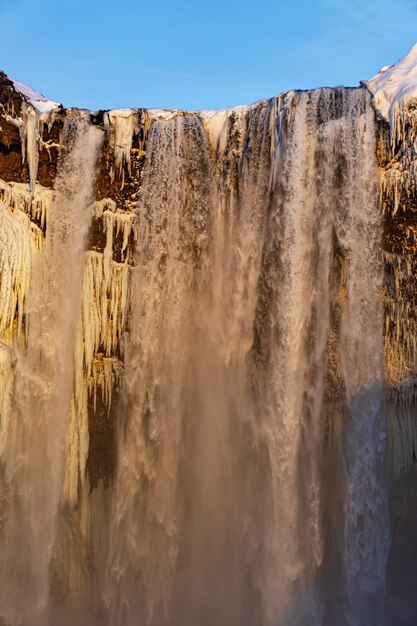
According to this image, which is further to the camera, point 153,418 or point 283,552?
point 153,418

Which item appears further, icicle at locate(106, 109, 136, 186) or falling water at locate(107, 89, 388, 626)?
icicle at locate(106, 109, 136, 186)

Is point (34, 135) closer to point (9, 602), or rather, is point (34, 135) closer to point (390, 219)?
point (390, 219)

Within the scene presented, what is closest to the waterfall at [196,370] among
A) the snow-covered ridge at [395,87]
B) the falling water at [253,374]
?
the falling water at [253,374]

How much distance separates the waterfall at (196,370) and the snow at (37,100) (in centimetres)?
20

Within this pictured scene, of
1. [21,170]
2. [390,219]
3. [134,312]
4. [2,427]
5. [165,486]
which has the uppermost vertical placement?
[21,170]

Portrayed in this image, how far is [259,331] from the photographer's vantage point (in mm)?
10656

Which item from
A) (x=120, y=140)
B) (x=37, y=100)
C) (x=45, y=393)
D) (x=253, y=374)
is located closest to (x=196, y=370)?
(x=253, y=374)

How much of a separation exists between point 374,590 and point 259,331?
351cm

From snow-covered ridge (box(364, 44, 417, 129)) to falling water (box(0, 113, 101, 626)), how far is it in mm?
3810

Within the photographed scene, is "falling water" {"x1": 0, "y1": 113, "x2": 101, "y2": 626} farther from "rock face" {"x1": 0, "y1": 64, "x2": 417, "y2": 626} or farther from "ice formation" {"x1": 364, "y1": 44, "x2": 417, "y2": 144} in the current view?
"ice formation" {"x1": 364, "y1": 44, "x2": 417, "y2": 144}

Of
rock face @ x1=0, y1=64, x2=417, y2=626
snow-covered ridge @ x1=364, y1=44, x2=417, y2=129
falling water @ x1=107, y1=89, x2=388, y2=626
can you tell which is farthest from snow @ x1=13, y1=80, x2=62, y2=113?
snow-covered ridge @ x1=364, y1=44, x2=417, y2=129

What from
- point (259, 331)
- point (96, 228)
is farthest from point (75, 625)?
point (96, 228)

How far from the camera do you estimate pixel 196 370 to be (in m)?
10.9

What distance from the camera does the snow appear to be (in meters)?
10.9
